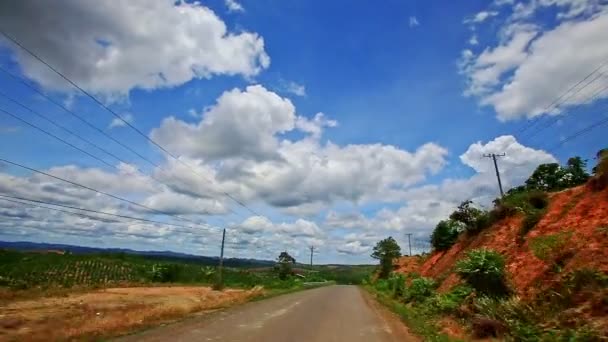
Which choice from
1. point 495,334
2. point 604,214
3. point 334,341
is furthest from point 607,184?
point 334,341

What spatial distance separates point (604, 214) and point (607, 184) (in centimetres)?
312

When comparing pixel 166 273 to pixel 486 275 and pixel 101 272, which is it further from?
pixel 486 275

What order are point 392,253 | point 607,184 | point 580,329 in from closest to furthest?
point 580,329 < point 607,184 < point 392,253

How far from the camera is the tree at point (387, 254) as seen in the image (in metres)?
89.1

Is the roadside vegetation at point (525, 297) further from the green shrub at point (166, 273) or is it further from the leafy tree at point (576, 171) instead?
the green shrub at point (166, 273)

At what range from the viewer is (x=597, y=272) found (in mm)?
12844

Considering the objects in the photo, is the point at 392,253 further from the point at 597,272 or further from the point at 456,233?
the point at 597,272

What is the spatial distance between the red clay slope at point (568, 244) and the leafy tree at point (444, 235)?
15.3m

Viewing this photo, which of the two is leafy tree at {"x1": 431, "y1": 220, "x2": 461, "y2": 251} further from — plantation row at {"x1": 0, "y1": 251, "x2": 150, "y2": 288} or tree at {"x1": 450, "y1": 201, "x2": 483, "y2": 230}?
plantation row at {"x1": 0, "y1": 251, "x2": 150, "y2": 288}

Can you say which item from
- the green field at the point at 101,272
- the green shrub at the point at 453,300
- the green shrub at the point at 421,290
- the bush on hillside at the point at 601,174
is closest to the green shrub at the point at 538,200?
the bush on hillside at the point at 601,174

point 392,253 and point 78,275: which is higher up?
point 392,253

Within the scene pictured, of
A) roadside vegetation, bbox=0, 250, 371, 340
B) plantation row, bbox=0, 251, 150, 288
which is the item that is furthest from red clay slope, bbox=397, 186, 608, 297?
plantation row, bbox=0, 251, 150, 288

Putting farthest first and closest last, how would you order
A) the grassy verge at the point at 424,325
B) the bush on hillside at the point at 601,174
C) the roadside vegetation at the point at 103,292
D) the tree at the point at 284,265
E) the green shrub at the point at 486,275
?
the tree at the point at 284,265
the bush on hillside at the point at 601,174
the green shrub at the point at 486,275
the roadside vegetation at the point at 103,292
the grassy verge at the point at 424,325

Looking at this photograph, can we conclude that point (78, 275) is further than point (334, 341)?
Yes
